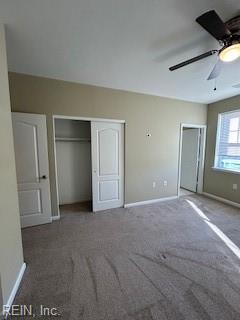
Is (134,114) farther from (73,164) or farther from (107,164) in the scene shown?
(73,164)

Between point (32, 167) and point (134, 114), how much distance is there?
2.42 m

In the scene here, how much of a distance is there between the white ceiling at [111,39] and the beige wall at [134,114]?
0.26 m

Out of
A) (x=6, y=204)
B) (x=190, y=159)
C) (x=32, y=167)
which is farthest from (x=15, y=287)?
(x=190, y=159)

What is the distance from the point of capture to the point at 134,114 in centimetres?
357

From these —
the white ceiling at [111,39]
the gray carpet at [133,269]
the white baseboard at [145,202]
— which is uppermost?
the white ceiling at [111,39]

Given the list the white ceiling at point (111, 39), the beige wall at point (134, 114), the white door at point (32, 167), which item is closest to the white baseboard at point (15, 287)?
the white door at point (32, 167)

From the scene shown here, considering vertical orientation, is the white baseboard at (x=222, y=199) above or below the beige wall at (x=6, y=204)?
below

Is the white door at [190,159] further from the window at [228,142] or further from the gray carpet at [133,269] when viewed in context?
the gray carpet at [133,269]

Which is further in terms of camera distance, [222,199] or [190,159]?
[190,159]

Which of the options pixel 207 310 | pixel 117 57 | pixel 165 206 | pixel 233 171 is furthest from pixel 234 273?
pixel 117 57

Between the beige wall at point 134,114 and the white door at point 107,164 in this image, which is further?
the white door at point 107,164

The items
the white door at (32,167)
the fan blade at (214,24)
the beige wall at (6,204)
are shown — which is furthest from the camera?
the white door at (32,167)

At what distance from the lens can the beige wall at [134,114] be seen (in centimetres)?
278

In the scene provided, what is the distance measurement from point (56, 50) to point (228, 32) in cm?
200
